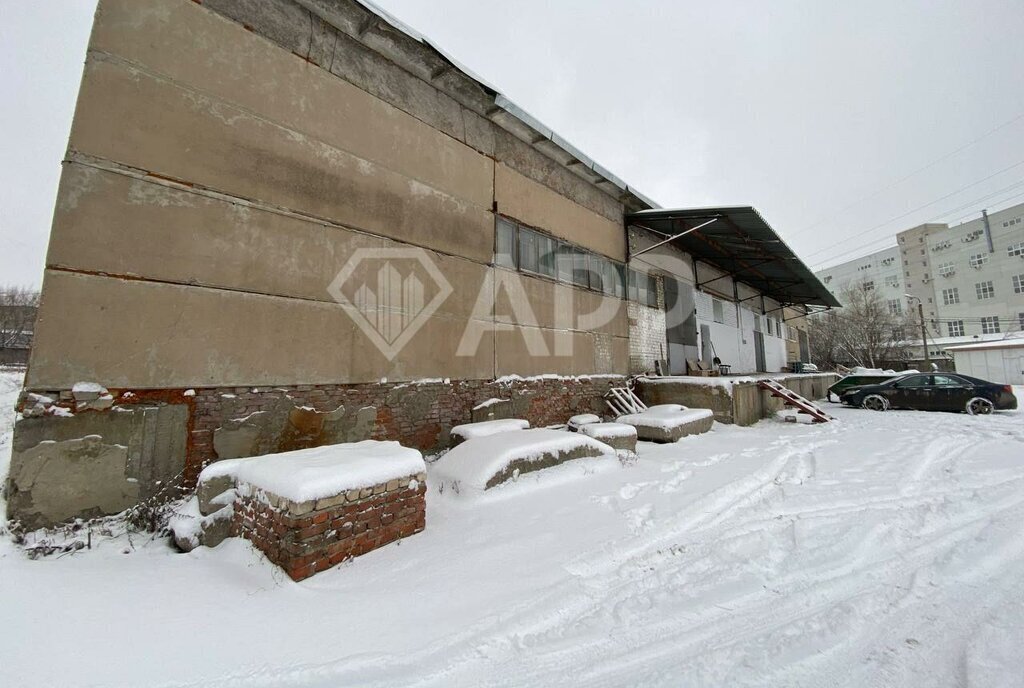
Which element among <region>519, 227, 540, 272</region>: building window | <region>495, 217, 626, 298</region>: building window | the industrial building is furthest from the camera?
<region>519, 227, 540, 272</region>: building window

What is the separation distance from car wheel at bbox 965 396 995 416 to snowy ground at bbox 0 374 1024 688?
1063cm

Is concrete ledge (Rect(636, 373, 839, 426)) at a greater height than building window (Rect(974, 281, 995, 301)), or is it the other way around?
building window (Rect(974, 281, 995, 301))

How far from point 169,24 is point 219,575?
584 cm

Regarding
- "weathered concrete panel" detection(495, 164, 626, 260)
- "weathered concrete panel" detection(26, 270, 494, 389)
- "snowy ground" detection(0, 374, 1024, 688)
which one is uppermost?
"weathered concrete panel" detection(495, 164, 626, 260)

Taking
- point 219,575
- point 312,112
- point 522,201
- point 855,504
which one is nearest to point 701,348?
point 522,201

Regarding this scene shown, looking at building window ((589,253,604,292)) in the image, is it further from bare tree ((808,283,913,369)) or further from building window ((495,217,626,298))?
bare tree ((808,283,913,369))

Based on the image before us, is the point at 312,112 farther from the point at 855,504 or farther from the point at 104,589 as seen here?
the point at 855,504

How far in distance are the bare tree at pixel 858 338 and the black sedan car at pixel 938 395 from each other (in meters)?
20.9

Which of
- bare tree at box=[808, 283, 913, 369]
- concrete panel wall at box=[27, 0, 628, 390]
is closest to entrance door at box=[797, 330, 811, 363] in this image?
bare tree at box=[808, 283, 913, 369]

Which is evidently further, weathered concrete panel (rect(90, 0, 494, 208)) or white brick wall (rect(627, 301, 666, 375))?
white brick wall (rect(627, 301, 666, 375))

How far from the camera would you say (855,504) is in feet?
14.2

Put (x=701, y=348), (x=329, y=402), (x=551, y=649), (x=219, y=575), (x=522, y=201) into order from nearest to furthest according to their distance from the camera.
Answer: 1. (x=551, y=649)
2. (x=219, y=575)
3. (x=329, y=402)
4. (x=522, y=201)
5. (x=701, y=348)

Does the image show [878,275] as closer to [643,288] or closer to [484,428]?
[643,288]

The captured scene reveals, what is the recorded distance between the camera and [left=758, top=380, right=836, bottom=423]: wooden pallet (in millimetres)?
11008
